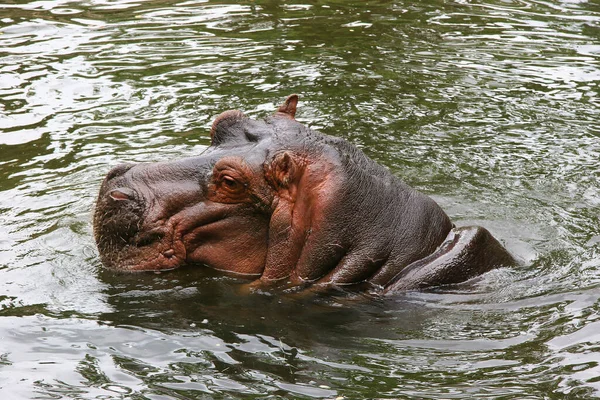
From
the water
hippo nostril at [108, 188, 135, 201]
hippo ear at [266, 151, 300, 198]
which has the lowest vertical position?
the water

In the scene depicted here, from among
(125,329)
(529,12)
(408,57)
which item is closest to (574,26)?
(529,12)

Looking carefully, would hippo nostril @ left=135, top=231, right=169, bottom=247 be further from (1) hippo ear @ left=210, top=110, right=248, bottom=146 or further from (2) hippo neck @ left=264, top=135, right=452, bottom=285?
(2) hippo neck @ left=264, top=135, right=452, bottom=285

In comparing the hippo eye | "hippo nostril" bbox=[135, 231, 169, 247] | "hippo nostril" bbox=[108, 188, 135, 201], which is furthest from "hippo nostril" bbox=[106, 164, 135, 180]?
the hippo eye

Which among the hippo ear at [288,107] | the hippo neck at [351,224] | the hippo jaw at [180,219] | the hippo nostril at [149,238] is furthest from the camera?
the hippo ear at [288,107]

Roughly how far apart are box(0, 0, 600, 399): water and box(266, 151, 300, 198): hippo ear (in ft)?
2.69

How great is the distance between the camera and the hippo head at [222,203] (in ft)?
23.1

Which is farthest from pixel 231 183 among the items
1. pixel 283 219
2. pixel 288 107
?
pixel 288 107

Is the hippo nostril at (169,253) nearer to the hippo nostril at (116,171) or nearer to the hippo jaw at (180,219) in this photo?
the hippo jaw at (180,219)

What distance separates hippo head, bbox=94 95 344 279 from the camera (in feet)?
23.1

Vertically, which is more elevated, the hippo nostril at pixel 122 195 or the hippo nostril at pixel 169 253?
the hippo nostril at pixel 122 195

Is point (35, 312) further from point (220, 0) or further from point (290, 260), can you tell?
point (220, 0)

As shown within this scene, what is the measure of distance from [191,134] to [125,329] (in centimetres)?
454

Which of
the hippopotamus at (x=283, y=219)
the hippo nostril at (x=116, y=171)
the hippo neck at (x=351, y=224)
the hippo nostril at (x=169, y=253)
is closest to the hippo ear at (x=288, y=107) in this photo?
the hippopotamus at (x=283, y=219)

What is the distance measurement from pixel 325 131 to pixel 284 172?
12.8ft
